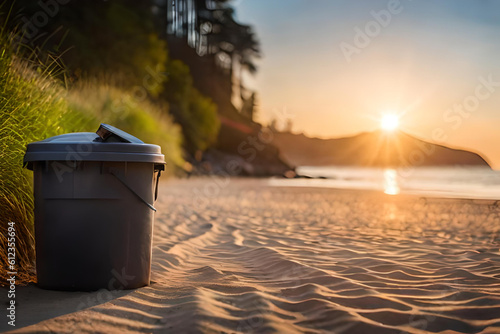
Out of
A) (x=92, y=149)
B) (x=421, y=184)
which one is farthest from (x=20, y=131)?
(x=421, y=184)

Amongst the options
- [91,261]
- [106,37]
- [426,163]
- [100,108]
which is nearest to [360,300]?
[91,261]

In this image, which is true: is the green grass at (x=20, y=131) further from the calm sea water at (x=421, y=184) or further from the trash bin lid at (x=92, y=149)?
the calm sea water at (x=421, y=184)

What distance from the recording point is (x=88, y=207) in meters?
3.28

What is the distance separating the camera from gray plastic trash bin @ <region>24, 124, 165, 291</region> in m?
3.25

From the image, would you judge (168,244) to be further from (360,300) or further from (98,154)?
(360,300)

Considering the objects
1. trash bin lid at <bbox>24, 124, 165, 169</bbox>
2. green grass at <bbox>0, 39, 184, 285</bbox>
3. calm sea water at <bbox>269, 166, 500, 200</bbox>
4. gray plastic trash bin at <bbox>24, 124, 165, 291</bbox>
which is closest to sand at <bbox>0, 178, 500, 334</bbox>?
gray plastic trash bin at <bbox>24, 124, 165, 291</bbox>

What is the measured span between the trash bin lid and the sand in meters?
0.99

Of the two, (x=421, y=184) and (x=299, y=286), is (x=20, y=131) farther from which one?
(x=421, y=184)

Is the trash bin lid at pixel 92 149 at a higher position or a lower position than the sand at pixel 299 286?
higher

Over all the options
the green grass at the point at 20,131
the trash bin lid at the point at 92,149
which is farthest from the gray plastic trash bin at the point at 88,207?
the green grass at the point at 20,131

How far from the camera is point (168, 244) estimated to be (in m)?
5.35

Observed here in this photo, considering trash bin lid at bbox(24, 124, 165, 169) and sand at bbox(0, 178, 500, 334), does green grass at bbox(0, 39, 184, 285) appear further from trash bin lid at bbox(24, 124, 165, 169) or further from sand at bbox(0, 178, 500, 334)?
sand at bbox(0, 178, 500, 334)

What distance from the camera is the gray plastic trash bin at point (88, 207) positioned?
3250 millimetres

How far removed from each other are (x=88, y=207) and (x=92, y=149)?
423 millimetres
